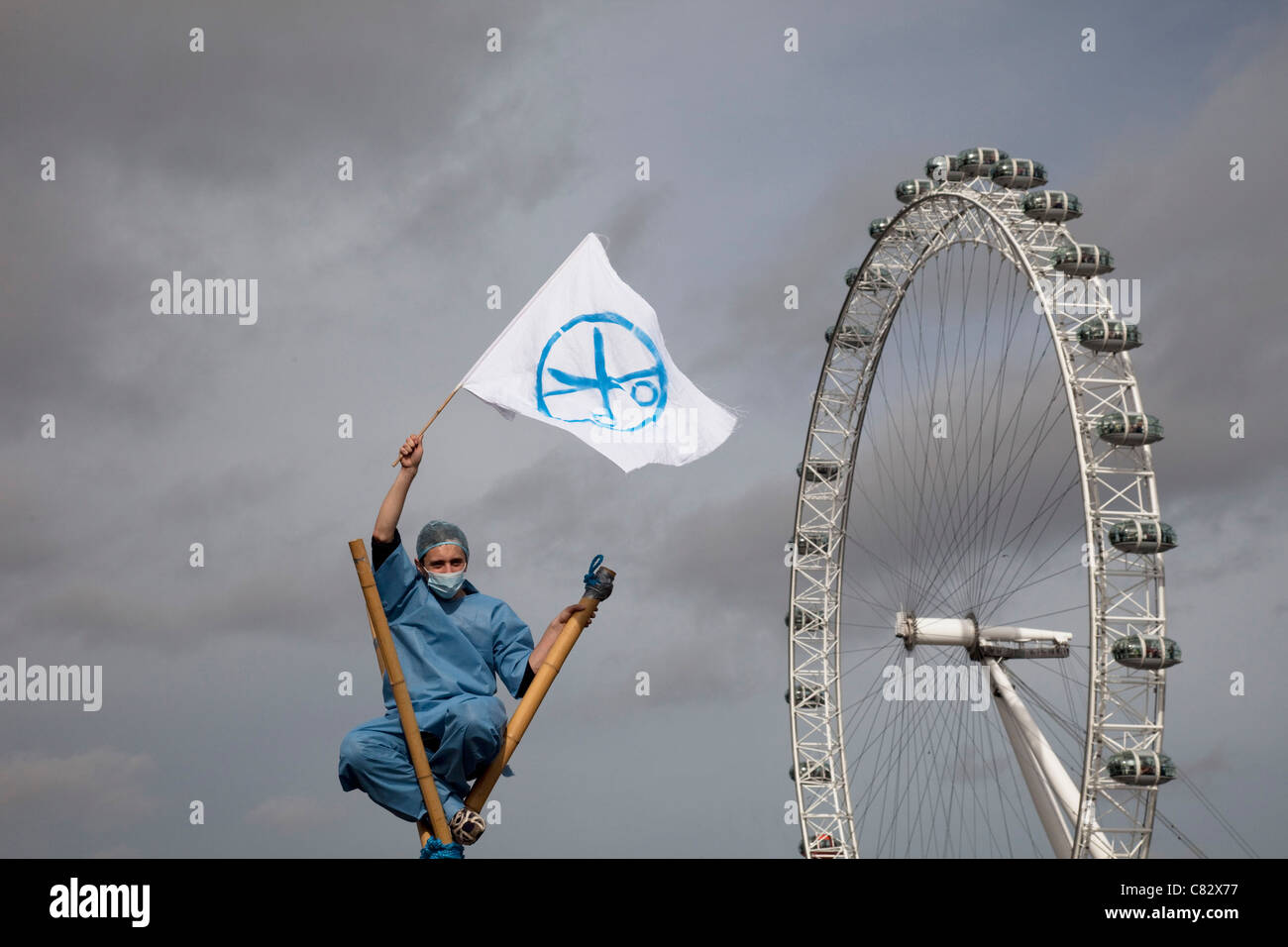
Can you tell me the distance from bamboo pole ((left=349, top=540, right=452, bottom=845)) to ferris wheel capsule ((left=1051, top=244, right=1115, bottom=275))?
96.7ft

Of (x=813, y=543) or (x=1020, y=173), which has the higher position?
(x=1020, y=173)

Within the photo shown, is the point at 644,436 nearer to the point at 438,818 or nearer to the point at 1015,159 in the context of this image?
the point at 438,818

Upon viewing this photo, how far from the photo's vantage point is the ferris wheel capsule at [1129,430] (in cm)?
3519

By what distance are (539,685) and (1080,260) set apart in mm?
29094

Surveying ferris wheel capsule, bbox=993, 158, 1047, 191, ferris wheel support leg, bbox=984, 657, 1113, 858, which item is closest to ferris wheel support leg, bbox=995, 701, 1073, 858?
ferris wheel support leg, bbox=984, 657, 1113, 858

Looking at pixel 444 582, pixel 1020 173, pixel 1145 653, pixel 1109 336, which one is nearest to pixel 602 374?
pixel 444 582

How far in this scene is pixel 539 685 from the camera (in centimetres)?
1025

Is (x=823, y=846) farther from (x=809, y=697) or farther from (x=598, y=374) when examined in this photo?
(x=598, y=374)

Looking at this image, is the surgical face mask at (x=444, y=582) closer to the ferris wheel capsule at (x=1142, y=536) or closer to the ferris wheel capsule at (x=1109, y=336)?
the ferris wheel capsule at (x=1142, y=536)

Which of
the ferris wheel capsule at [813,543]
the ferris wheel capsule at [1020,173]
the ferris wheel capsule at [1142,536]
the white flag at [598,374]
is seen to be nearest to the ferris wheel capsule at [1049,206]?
the ferris wheel capsule at [1020,173]

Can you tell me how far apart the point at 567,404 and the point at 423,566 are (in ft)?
4.41

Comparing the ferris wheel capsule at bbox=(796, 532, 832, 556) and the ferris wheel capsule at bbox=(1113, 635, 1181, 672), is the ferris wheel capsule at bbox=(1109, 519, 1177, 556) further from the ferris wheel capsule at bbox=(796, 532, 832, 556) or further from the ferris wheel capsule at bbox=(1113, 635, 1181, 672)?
the ferris wheel capsule at bbox=(796, 532, 832, 556)

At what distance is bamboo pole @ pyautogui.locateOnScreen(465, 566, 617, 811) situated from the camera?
1000 cm
